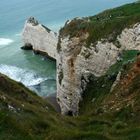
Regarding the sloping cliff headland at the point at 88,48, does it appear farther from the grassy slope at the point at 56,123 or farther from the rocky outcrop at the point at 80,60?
the grassy slope at the point at 56,123

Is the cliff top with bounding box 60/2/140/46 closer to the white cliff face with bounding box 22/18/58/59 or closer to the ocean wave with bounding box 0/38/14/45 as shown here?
the white cliff face with bounding box 22/18/58/59

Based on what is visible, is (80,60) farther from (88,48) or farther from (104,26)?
(104,26)

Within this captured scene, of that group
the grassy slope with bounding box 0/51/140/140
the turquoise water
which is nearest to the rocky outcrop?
the grassy slope with bounding box 0/51/140/140

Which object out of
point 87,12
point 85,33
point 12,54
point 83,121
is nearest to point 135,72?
point 83,121

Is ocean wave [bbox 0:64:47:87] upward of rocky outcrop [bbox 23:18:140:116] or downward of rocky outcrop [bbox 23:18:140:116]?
downward

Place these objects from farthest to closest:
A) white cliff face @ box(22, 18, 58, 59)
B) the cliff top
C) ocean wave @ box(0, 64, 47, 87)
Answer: white cliff face @ box(22, 18, 58, 59) → ocean wave @ box(0, 64, 47, 87) → the cliff top

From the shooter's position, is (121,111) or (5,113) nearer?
(5,113)

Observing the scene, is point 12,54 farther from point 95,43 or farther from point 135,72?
point 135,72

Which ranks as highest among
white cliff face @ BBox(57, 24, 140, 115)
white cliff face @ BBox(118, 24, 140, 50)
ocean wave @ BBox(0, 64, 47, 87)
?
white cliff face @ BBox(118, 24, 140, 50)
